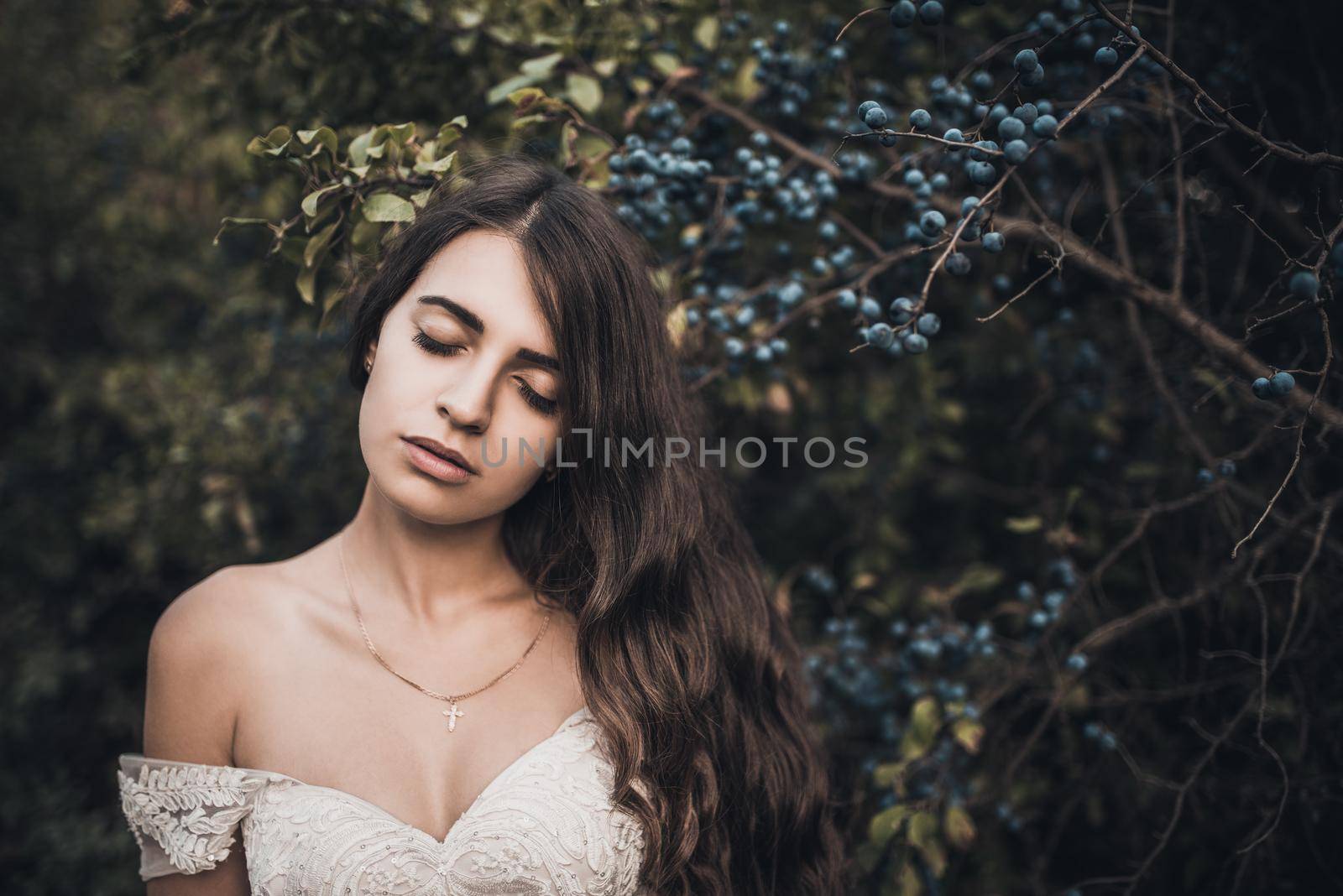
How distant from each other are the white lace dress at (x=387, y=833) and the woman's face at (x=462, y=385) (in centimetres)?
46

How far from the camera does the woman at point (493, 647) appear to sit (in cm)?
128

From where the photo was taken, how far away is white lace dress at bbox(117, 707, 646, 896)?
4.07 ft

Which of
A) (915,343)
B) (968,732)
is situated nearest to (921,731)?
(968,732)

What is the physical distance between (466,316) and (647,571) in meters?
0.56

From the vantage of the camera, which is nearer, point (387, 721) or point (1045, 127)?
point (1045, 127)

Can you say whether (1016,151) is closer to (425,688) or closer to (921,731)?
(921,731)

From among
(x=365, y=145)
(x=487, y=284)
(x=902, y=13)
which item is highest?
(x=902, y=13)

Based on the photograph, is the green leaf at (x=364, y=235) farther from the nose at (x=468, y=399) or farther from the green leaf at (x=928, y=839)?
the green leaf at (x=928, y=839)

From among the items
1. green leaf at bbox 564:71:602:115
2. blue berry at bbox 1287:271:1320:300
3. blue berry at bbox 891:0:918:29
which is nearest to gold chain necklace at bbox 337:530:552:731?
green leaf at bbox 564:71:602:115

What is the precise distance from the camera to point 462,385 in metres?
1.26

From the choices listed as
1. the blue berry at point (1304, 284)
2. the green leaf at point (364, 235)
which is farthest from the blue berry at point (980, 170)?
the green leaf at point (364, 235)

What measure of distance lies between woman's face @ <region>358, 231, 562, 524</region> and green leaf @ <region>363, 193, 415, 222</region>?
0.14 m

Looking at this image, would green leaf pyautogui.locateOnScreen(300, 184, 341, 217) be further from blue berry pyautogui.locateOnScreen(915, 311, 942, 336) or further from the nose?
blue berry pyautogui.locateOnScreen(915, 311, 942, 336)

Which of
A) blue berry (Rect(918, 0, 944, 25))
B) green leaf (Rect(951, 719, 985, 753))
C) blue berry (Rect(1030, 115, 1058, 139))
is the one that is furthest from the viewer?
green leaf (Rect(951, 719, 985, 753))
